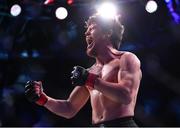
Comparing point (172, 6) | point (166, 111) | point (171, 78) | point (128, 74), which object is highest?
point (172, 6)

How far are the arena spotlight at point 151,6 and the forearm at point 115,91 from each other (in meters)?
2.82

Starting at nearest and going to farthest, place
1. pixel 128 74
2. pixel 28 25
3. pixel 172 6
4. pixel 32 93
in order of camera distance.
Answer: pixel 128 74
pixel 32 93
pixel 172 6
pixel 28 25

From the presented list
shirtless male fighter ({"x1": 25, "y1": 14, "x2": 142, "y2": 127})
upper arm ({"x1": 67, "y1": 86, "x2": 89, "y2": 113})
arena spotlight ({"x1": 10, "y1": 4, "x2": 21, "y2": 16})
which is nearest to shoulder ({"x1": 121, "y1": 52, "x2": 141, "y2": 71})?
shirtless male fighter ({"x1": 25, "y1": 14, "x2": 142, "y2": 127})

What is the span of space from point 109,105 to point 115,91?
0.78 feet

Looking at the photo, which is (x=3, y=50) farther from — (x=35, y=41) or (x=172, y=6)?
(x=172, y=6)

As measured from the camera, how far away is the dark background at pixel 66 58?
5508 millimetres

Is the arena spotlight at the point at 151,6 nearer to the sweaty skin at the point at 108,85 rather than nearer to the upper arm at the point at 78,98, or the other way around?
the sweaty skin at the point at 108,85

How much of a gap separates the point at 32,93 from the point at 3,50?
3.22 metres

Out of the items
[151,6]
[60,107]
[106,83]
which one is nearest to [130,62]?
[106,83]

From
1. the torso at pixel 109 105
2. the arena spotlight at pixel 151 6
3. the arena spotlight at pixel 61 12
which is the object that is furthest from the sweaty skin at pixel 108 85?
the arena spotlight at pixel 61 12

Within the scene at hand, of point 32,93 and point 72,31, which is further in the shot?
point 72,31

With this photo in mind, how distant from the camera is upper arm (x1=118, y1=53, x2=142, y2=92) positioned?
8.11 feet

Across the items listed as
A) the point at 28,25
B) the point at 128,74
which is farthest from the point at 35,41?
the point at 128,74

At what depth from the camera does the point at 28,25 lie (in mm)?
5672
